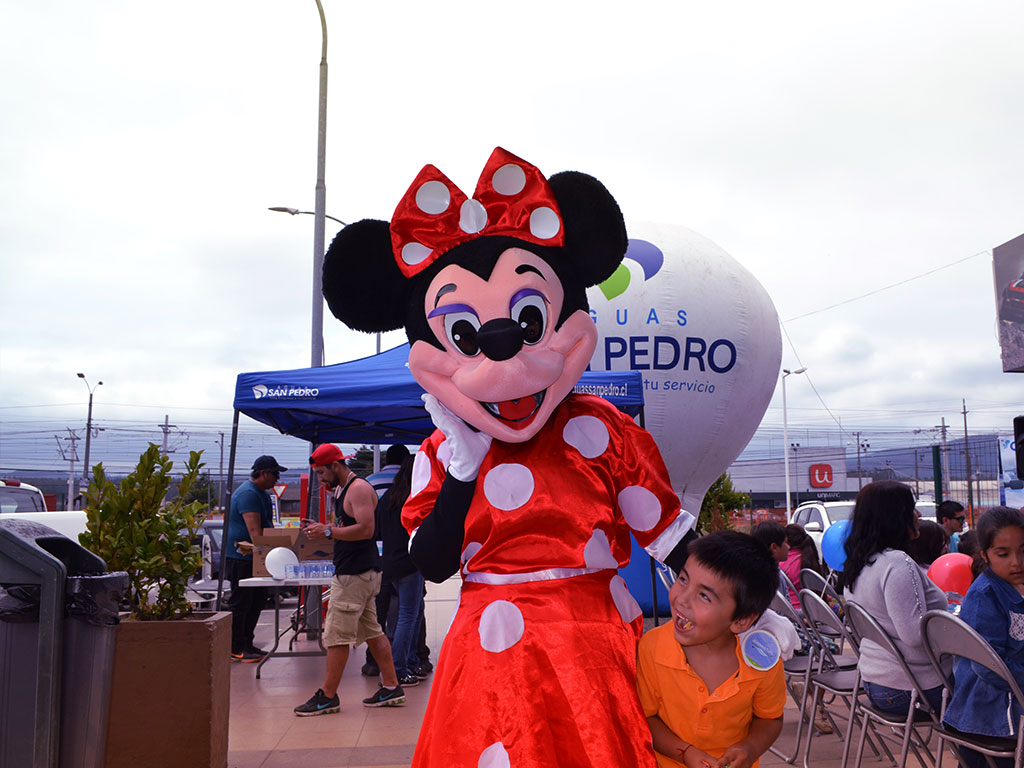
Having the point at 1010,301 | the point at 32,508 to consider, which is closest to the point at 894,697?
the point at 32,508

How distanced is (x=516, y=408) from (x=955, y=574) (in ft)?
14.4

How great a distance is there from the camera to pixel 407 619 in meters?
6.55

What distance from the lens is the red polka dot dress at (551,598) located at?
1.93m

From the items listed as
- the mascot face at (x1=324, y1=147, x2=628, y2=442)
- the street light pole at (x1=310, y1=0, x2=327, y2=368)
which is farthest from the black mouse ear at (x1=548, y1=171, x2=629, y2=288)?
the street light pole at (x1=310, y1=0, x2=327, y2=368)

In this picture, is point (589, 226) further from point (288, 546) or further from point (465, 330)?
point (288, 546)

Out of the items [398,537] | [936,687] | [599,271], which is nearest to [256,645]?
[398,537]

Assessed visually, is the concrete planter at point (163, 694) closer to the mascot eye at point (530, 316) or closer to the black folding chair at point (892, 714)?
the mascot eye at point (530, 316)

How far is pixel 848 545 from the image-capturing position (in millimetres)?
4016

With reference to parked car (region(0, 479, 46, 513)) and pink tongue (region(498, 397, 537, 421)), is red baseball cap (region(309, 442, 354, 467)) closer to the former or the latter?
pink tongue (region(498, 397, 537, 421))

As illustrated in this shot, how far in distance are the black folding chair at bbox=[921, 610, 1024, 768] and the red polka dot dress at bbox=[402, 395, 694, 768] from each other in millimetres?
1393

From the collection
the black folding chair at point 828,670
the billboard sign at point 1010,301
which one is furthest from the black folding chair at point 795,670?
the billboard sign at point 1010,301

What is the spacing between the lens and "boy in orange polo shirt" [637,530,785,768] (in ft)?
6.48

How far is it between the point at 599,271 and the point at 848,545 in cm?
218

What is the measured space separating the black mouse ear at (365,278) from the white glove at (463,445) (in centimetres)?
52
